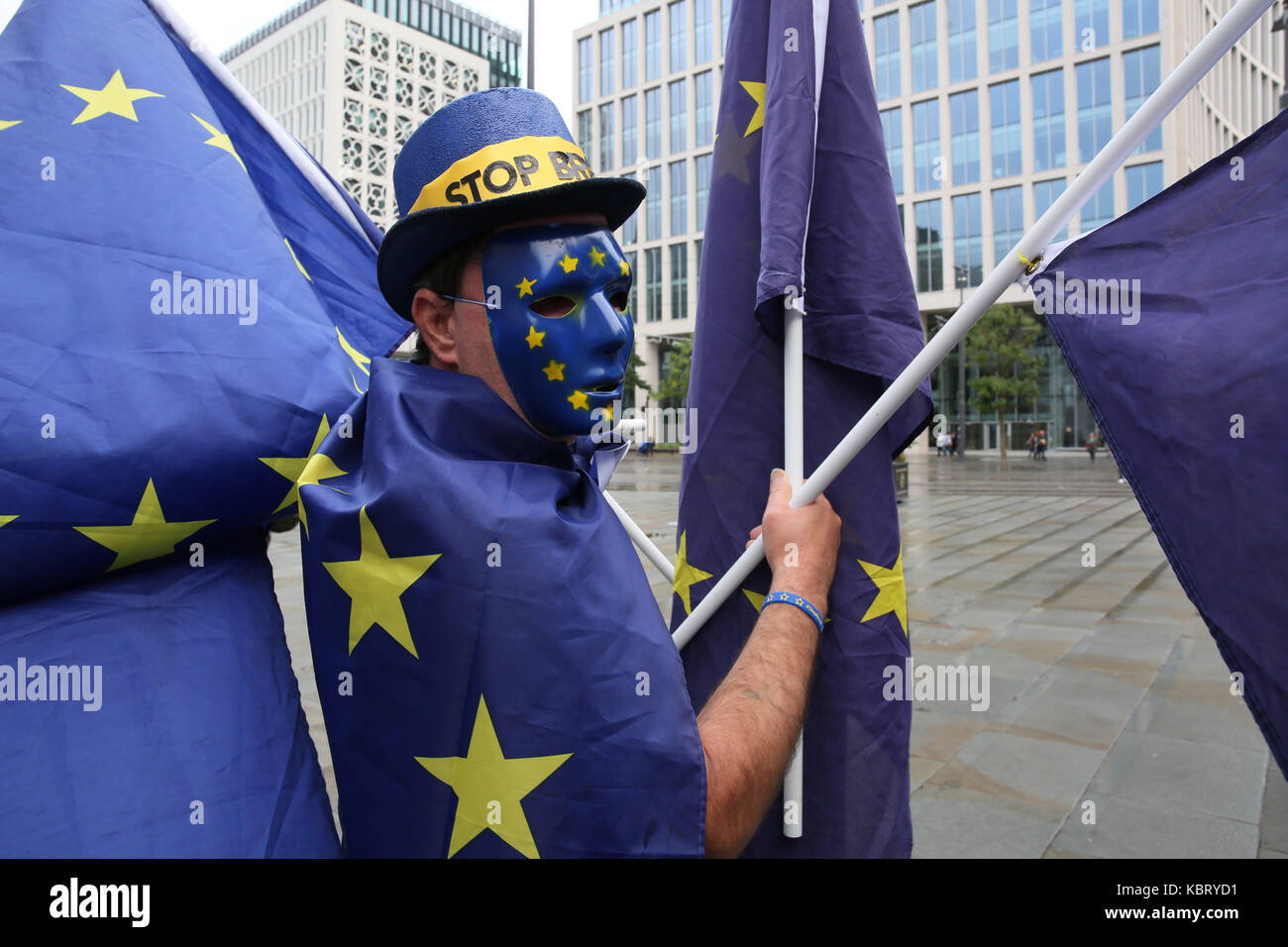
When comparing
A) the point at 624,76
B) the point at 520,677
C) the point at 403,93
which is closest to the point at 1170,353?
the point at 520,677

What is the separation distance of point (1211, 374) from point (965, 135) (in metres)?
42.6

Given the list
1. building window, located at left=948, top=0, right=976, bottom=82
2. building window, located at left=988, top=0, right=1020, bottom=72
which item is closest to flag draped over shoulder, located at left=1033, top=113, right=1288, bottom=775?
building window, located at left=988, top=0, right=1020, bottom=72

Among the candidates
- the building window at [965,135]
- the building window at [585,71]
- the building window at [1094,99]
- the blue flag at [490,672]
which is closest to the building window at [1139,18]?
the building window at [1094,99]

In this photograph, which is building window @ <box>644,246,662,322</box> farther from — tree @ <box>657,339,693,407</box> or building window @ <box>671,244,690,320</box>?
tree @ <box>657,339,693,407</box>

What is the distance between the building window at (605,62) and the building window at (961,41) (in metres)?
20.2

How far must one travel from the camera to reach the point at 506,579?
999 mm

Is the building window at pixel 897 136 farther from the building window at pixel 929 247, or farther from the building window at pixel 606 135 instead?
the building window at pixel 606 135

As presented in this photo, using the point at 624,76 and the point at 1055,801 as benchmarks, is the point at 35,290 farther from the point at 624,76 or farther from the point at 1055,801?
the point at 624,76

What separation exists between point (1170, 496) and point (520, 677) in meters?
0.98

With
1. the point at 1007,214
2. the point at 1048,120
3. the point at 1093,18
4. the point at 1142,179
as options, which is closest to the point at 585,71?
the point at 1007,214

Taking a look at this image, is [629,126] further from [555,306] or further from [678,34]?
[555,306]

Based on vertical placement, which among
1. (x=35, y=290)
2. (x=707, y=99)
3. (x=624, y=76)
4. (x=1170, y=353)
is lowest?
(x=1170, y=353)

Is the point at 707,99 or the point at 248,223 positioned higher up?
the point at 707,99

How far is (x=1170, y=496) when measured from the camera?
1213mm
